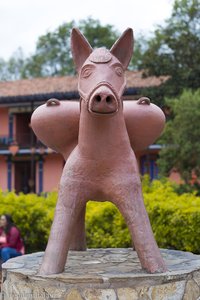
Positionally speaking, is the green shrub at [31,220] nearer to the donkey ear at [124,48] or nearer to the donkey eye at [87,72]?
the donkey ear at [124,48]

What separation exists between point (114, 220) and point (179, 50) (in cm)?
818

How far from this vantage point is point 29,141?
67.5ft

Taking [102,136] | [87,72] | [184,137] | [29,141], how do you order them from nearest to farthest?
[87,72], [102,136], [184,137], [29,141]

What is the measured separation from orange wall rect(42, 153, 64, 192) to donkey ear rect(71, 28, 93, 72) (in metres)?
15.8

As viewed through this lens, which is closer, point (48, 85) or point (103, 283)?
point (103, 283)

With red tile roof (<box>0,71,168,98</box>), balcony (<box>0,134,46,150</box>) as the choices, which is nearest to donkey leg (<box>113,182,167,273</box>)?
red tile roof (<box>0,71,168,98</box>)

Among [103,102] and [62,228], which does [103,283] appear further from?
→ [103,102]

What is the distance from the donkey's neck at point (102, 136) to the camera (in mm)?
3660

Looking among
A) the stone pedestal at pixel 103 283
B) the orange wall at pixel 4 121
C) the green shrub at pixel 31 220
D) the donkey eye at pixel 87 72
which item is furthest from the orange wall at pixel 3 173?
the donkey eye at pixel 87 72

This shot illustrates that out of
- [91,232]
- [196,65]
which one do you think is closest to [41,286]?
[91,232]

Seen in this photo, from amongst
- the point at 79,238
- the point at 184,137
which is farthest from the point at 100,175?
the point at 184,137

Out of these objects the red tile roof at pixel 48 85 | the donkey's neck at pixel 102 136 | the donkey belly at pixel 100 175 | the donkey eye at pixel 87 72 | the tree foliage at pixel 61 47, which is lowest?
the donkey belly at pixel 100 175

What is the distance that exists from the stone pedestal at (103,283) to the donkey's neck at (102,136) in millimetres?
923

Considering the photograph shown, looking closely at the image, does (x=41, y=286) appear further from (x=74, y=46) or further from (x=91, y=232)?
(x=91, y=232)
